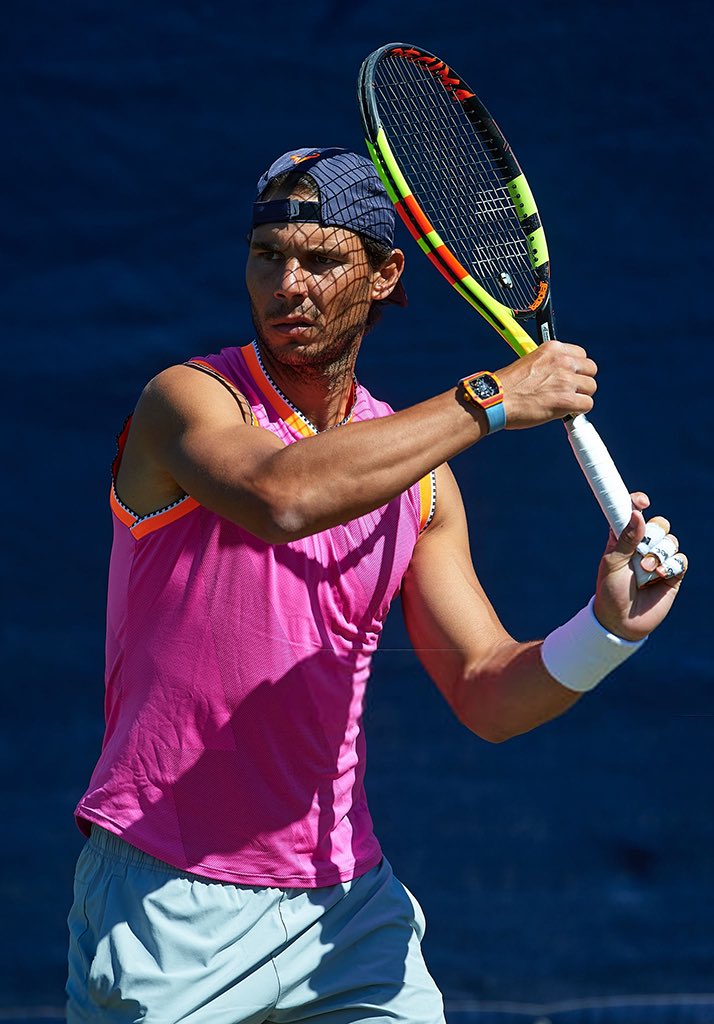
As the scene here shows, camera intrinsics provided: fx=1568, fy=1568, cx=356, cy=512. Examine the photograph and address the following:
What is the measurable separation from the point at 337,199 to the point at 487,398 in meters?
0.52

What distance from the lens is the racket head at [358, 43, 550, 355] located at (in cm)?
251

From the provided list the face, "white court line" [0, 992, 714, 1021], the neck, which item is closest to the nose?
the face

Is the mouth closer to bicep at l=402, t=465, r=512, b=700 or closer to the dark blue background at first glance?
bicep at l=402, t=465, r=512, b=700

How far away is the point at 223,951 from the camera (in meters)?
2.30

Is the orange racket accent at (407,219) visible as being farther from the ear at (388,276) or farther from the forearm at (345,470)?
the forearm at (345,470)

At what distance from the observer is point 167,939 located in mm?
2254

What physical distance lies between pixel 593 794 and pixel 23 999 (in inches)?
56.1

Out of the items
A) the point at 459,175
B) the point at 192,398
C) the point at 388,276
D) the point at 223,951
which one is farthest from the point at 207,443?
the point at 459,175

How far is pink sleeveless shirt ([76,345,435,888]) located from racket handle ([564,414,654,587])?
0.39 meters

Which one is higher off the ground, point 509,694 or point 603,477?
point 603,477

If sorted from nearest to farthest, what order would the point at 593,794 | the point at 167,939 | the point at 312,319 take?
1. the point at 167,939
2. the point at 312,319
3. the point at 593,794

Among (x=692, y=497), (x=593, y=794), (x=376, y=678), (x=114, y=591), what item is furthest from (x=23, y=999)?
(x=692, y=497)

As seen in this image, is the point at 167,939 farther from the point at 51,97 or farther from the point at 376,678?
the point at 51,97

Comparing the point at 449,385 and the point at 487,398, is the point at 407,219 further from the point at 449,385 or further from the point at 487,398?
the point at 449,385
